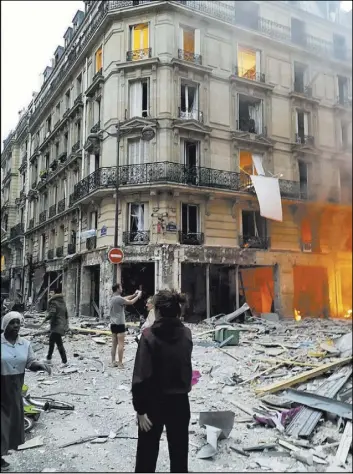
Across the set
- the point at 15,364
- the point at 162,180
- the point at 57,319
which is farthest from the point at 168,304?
the point at 162,180

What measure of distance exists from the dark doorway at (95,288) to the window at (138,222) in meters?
1.94

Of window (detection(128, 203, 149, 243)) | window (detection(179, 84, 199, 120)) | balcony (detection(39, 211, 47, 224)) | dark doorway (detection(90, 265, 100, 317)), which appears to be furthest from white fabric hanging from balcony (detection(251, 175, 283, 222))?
dark doorway (detection(90, 265, 100, 317))

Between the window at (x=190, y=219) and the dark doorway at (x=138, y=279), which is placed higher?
the window at (x=190, y=219)

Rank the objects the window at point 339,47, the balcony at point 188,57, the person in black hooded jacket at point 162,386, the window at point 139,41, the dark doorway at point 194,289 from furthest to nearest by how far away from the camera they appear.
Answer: the dark doorway at point 194,289
the window at point 139,41
the balcony at point 188,57
the person in black hooded jacket at point 162,386
the window at point 339,47

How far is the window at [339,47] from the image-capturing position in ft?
6.57

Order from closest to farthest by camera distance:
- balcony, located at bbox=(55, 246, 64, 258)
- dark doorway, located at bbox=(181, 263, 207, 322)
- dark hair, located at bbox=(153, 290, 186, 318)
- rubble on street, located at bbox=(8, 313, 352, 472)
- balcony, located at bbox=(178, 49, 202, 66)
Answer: dark hair, located at bbox=(153, 290, 186, 318) < rubble on street, located at bbox=(8, 313, 352, 472) < balcony, located at bbox=(55, 246, 64, 258) < balcony, located at bbox=(178, 49, 202, 66) < dark doorway, located at bbox=(181, 263, 207, 322)

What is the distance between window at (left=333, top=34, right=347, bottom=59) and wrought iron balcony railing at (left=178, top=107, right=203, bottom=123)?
1267 cm

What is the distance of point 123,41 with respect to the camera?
14.2 m

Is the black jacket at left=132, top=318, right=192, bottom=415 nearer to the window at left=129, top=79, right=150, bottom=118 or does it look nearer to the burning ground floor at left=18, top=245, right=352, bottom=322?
the burning ground floor at left=18, top=245, right=352, bottom=322

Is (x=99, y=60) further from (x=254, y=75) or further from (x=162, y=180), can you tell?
(x=254, y=75)

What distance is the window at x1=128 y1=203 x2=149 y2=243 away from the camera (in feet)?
46.8

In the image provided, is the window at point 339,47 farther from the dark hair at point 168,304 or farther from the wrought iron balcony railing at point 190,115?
the wrought iron balcony railing at point 190,115

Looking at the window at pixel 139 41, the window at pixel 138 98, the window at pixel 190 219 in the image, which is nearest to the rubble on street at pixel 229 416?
the window at pixel 190 219

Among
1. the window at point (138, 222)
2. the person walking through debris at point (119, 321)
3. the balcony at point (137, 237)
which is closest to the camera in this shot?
the person walking through debris at point (119, 321)
